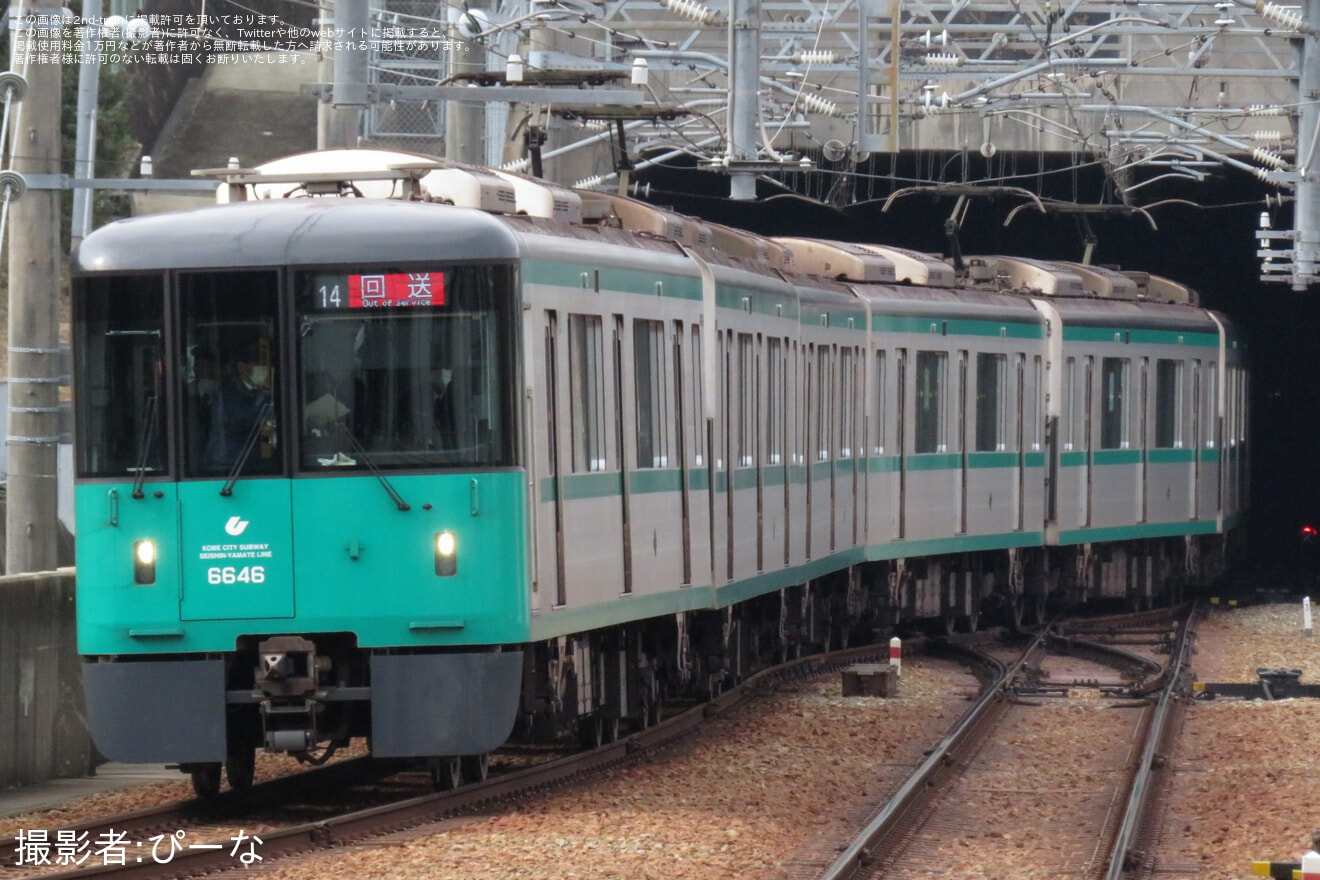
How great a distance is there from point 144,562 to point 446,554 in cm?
129

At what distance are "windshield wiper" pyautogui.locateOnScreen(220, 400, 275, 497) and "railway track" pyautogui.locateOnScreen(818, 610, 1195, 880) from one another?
302cm

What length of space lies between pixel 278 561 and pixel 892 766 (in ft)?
13.6

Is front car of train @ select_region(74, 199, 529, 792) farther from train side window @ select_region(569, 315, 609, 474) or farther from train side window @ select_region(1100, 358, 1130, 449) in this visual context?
train side window @ select_region(1100, 358, 1130, 449)

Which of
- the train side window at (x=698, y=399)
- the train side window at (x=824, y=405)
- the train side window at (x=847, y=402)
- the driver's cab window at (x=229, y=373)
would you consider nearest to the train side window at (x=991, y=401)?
the train side window at (x=847, y=402)

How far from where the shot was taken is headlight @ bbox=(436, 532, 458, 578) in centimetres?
1045

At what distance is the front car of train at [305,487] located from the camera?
34.1 ft

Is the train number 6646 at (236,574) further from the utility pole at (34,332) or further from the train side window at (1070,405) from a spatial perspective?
the train side window at (1070,405)

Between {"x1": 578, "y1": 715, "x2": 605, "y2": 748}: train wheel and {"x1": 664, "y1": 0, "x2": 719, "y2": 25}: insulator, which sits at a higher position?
{"x1": 664, "y1": 0, "x2": 719, "y2": 25}: insulator

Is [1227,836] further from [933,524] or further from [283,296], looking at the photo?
[933,524]

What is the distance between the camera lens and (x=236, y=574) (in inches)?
411

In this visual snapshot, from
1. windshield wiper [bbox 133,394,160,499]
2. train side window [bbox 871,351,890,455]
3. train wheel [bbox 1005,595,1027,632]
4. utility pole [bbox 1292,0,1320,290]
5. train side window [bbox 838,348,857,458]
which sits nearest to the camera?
windshield wiper [bbox 133,394,160,499]

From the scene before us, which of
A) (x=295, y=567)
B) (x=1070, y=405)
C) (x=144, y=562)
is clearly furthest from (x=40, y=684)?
(x=1070, y=405)

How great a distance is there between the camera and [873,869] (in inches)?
383

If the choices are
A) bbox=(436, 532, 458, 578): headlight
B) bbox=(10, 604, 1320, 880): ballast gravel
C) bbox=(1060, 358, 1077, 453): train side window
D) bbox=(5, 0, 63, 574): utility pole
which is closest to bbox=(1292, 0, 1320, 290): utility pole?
bbox=(1060, 358, 1077, 453): train side window
